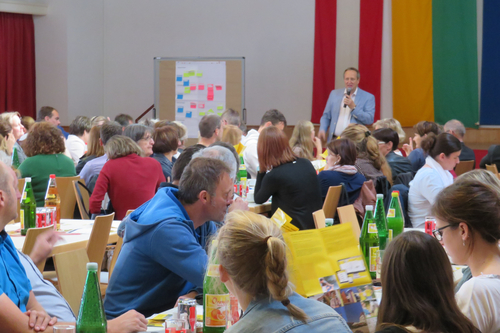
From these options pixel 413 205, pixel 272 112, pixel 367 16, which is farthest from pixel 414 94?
pixel 413 205

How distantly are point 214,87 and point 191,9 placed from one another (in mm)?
1863

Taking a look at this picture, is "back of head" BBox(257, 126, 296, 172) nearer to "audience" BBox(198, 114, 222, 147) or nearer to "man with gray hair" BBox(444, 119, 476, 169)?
"audience" BBox(198, 114, 222, 147)

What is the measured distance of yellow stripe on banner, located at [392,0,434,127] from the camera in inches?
411

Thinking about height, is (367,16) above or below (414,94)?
above

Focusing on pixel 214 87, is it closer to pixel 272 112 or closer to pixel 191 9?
pixel 191 9

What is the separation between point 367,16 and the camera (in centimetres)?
1086

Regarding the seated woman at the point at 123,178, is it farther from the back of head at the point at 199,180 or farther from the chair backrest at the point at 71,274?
the back of head at the point at 199,180

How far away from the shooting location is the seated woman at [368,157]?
531 cm

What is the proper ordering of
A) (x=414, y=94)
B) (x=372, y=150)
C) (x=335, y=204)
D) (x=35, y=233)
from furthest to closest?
(x=414, y=94)
(x=372, y=150)
(x=335, y=204)
(x=35, y=233)

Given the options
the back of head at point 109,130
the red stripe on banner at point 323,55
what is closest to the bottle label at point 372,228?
the back of head at point 109,130

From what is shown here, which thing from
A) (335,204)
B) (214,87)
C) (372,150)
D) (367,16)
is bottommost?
(335,204)

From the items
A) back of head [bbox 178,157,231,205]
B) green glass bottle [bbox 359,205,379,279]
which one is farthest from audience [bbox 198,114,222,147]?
back of head [bbox 178,157,231,205]

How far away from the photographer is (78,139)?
295 inches

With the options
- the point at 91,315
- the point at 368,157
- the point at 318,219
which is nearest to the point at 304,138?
the point at 368,157
